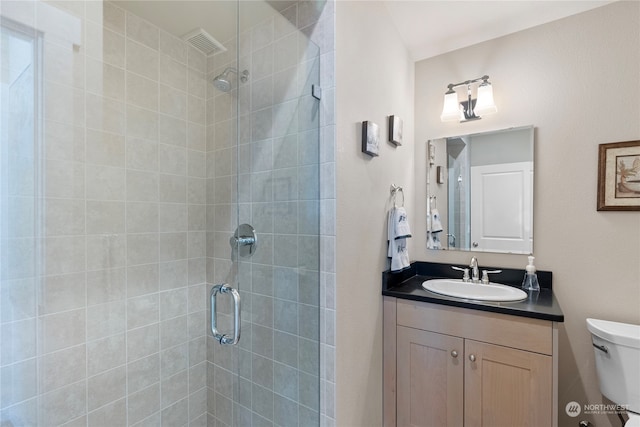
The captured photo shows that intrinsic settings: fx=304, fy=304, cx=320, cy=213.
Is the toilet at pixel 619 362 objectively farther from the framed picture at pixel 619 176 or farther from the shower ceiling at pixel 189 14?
the shower ceiling at pixel 189 14

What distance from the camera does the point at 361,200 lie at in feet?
4.88

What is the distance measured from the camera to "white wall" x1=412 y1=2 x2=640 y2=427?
5.24 feet

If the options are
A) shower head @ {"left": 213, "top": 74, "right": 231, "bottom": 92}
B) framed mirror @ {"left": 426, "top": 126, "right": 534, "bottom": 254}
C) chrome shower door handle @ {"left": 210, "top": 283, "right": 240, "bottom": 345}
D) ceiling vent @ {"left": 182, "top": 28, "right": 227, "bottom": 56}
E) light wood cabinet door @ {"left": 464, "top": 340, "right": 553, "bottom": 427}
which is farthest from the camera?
framed mirror @ {"left": 426, "top": 126, "right": 534, "bottom": 254}

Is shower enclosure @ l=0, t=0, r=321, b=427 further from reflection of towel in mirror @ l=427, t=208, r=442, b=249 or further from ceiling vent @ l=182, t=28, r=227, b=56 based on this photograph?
reflection of towel in mirror @ l=427, t=208, r=442, b=249

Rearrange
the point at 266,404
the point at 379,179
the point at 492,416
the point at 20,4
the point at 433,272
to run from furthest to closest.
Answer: the point at 433,272
the point at 379,179
the point at 492,416
the point at 266,404
the point at 20,4

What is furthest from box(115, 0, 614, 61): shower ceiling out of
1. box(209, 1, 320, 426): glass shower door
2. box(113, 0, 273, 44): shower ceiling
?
box(209, 1, 320, 426): glass shower door

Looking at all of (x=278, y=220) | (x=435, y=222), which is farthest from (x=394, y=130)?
(x=278, y=220)

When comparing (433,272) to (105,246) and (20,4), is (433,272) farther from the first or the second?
(20,4)

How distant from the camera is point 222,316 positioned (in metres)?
1.56

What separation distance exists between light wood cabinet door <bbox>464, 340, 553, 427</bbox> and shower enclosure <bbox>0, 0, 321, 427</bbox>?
0.77m

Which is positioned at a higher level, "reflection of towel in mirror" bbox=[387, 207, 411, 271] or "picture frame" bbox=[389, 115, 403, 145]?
"picture frame" bbox=[389, 115, 403, 145]

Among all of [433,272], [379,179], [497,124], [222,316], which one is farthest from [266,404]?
[497,124]

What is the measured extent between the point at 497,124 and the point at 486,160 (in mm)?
238

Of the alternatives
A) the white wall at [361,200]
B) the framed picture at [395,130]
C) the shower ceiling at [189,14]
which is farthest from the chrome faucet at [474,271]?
the shower ceiling at [189,14]
